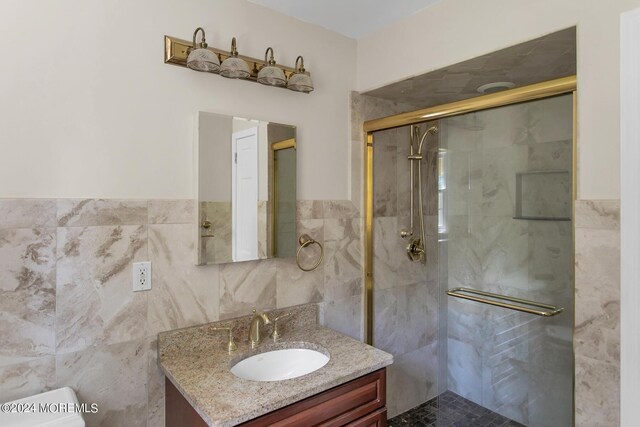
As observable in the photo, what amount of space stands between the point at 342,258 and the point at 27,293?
1509 millimetres

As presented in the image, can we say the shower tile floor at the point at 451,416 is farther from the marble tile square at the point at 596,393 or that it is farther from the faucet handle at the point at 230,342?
the faucet handle at the point at 230,342

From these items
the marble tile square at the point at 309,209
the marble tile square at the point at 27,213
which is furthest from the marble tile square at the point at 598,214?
the marble tile square at the point at 27,213

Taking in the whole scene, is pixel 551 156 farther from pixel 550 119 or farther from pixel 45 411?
pixel 45 411

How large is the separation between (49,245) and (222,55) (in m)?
1.10

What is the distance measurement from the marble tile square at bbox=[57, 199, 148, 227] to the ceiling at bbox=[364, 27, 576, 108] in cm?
153

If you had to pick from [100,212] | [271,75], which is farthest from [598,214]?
[100,212]

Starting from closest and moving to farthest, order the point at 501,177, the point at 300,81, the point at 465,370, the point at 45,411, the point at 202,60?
1. the point at 45,411
2. the point at 202,60
3. the point at 300,81
4. the point at 501,177
5. the point at 465,370

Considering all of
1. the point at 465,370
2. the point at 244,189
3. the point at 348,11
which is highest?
the point at 348,11

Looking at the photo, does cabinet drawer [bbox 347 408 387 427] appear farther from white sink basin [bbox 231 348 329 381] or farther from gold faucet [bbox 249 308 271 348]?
gold faucet [bbox 249 308 271 348]

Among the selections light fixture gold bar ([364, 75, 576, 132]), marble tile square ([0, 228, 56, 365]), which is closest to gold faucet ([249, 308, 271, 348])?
marble tile square ([0, 228, 56, 365])

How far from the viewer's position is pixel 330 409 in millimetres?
1428

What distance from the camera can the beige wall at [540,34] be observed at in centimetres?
130

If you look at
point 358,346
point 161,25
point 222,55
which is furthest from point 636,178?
point 161,25

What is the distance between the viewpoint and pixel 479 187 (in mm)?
2324
